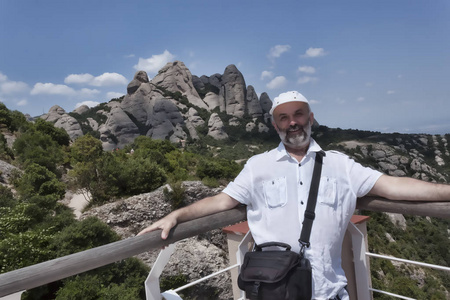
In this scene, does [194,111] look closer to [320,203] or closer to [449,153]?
[449,153]

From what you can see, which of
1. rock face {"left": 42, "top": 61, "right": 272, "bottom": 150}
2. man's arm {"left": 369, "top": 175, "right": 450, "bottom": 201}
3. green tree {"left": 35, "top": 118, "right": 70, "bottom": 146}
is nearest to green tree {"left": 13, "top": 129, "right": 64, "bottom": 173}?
green tree {"left": 35, "top": 118, "right": 70, "bottom": 146}

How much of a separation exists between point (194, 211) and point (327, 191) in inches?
25.3

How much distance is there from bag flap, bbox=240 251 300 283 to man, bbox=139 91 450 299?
106 millimetres

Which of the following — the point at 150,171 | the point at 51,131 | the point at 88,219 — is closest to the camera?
the point at 88,219

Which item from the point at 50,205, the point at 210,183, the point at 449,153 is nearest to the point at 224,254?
the point at 210,183

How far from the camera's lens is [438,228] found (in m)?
30.2

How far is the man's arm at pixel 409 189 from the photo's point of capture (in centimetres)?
127

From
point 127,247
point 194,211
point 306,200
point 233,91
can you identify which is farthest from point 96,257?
point 233,91

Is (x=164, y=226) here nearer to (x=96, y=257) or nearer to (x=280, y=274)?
(x=96, y=257)

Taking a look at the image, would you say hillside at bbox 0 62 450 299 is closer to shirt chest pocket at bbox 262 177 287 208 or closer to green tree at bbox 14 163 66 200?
green tree at bbox 14 163 66 200

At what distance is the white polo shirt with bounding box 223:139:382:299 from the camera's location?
1.36 m

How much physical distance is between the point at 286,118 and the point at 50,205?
1082cm

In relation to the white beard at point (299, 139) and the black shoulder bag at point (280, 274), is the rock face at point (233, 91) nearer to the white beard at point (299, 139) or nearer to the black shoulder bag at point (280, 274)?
the white beard at point (299, 139)

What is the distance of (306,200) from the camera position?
1415 millimetres
